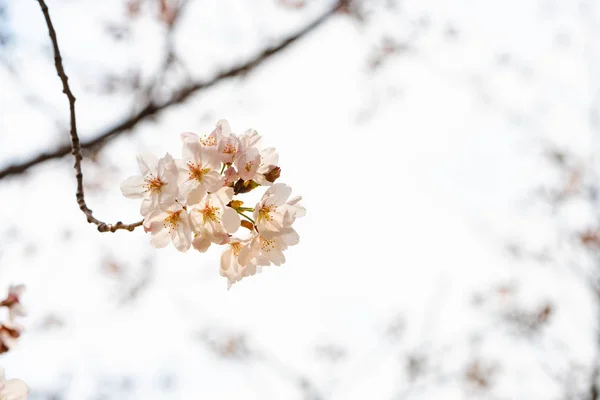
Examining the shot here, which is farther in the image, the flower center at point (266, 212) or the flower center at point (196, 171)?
the flower center at point (266, 212)

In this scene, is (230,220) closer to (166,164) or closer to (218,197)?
(218,197)

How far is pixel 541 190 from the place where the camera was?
850cm

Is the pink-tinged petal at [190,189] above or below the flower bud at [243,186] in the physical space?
below

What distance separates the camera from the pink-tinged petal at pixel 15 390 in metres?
1.43

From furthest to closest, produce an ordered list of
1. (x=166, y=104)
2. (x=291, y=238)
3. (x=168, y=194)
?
(x=166, y=104)
(x=291, y=238)
(x=168, y=194)

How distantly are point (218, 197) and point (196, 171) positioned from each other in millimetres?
113

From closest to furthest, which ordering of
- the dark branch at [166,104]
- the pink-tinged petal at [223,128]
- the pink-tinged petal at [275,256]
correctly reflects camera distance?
1. the pink-tinged petal at [223,128]
2. the pink-tinged petal at [275,256]
3. the dark branch at [166,104]

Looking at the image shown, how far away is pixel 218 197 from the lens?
1.48 m

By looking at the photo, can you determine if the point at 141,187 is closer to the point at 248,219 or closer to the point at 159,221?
the point at 159,221

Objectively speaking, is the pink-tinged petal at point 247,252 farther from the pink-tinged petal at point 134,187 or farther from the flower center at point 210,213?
the pink-tinged petal at point 134,187

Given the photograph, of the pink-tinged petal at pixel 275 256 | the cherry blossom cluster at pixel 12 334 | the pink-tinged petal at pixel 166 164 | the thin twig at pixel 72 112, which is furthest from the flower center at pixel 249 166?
the cherry blossom cluster at pixel 12 334

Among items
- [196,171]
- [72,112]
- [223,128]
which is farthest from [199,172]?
[72,112]

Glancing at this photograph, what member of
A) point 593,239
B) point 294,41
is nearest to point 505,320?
point 593,239

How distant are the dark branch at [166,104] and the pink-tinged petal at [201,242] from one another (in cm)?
164
